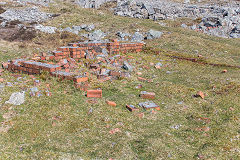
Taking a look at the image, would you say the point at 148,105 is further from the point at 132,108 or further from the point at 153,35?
the point at 153,35

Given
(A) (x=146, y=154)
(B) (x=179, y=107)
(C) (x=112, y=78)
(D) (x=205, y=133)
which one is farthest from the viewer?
(C) (x=112, y=78)

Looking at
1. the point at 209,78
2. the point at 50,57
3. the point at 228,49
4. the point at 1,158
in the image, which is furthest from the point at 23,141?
the point at 228,49

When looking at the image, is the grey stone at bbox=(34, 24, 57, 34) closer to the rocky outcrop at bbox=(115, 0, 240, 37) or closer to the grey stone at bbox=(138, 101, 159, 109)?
the rocky outcrop at bbox=(115, 0, 240, 37)

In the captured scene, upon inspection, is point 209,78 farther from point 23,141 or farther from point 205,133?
point 23,141

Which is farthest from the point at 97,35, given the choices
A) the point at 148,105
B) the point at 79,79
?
the point at 148,105

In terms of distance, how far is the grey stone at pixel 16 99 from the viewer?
5543 millimetres

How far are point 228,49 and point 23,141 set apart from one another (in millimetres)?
15547

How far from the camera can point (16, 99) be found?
5613mm

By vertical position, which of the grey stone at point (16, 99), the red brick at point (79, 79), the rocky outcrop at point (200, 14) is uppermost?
the rocky outcrop at point (200, 14)

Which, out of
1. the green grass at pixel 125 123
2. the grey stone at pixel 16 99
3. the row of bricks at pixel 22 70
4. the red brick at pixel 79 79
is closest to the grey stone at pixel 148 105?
the green grass at pixel 125 123

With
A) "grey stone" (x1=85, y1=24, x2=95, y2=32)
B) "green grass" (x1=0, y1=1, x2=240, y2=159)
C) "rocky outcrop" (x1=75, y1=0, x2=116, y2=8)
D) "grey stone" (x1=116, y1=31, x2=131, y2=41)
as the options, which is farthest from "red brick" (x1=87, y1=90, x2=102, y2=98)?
"rocky outcrop" (x1=75, y1=0, x2=116, y2=8)

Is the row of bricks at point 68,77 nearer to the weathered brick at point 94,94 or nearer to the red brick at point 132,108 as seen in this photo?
the weathered brick at point 94,94

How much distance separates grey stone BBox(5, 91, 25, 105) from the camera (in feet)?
18.2

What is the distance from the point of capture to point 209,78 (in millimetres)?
8797
